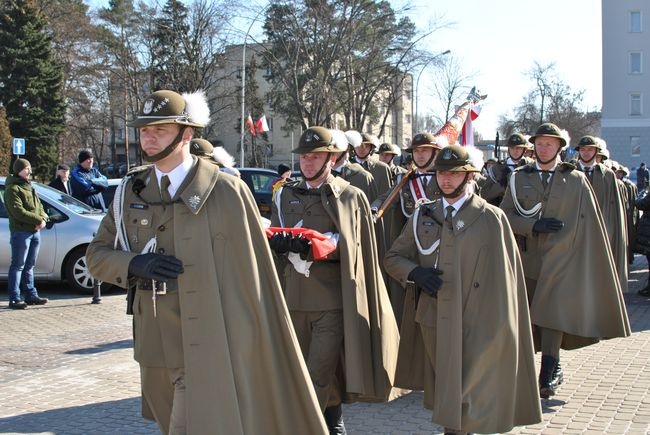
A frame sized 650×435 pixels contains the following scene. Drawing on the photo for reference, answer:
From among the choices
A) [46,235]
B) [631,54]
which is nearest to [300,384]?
[46,235]

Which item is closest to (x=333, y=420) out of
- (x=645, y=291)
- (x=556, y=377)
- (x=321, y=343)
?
(x=321, y=343)

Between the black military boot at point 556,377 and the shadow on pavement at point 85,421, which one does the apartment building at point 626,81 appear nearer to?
the black military boot at point 556,377

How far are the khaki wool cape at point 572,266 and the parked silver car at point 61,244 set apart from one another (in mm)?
7464

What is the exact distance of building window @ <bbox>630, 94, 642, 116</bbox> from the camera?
6681 cm

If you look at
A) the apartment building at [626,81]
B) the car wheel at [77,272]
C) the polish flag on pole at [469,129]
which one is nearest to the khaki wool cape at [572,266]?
the polish flag on pole at [469,129]

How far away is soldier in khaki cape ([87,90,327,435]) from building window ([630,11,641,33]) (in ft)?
225

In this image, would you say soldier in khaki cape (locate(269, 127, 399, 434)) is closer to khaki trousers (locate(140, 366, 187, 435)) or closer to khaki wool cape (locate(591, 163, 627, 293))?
khaki trousers (locate(140, 366, 187, 435))

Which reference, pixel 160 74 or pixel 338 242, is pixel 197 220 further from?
pixel 160 74

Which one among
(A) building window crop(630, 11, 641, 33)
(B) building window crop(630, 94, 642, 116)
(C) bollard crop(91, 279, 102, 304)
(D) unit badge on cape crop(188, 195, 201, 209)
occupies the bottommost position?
(C) bollard crop(91, 279, 102, 304)

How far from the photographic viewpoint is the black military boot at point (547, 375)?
6.94 meters

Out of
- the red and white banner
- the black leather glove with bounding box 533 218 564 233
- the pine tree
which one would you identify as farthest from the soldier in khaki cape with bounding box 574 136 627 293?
the pine tree

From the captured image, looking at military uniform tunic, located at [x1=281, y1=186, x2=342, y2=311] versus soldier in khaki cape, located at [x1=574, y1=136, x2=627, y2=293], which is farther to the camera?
soldier in khaki cape, located at [x1=574, y1=136, x2=627, y2=293]

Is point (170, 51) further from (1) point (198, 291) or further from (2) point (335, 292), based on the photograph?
(1) point (198, 291)

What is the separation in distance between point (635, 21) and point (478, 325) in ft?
222
